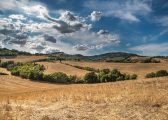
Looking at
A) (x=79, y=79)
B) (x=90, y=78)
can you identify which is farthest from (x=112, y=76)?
(x=79, y=79)

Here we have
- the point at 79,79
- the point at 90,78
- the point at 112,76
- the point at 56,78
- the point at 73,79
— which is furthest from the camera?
the point at 73,79

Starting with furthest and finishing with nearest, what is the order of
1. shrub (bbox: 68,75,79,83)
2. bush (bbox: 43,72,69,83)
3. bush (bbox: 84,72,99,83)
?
1. shrub (bbox: 68,75,79,83)
2. bush (bbox: 43,72,69,83)
3. bush (bbox: 84,72,99,83)

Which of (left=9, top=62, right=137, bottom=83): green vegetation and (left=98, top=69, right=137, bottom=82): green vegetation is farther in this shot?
(left=9, top=62, right=137, bottom=83): green vegetation

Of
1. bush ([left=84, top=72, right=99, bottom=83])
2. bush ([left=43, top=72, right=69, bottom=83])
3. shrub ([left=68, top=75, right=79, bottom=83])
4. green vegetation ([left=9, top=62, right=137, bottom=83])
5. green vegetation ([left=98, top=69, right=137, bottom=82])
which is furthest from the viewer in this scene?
shrub ([left=68, top=75, right=79, bottom=83])

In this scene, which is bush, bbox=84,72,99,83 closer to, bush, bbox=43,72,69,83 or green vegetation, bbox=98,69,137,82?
green vegetation, bbox=98,69,137,82

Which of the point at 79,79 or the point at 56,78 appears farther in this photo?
the point at 56,78

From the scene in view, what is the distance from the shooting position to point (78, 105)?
87.6 feet

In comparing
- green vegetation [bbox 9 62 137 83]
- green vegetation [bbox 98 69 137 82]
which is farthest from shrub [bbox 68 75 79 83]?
green vegetation [bbox 98 69 137 82]

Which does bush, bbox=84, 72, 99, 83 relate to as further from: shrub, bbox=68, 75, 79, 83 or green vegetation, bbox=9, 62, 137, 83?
shrub, bbox=68, 75, 79, 83

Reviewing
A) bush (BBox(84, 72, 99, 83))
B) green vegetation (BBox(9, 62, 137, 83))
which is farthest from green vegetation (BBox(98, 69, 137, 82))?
bush (BBox(84, 72, 99, 83))

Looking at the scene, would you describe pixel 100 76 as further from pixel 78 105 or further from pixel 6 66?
pixel 78 105

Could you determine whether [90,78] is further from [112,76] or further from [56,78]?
[56,78]

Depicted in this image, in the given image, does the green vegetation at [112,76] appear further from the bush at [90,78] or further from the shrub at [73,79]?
the shrub at [73,79]

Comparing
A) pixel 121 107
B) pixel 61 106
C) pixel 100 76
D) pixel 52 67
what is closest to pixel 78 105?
pixel 61 106
